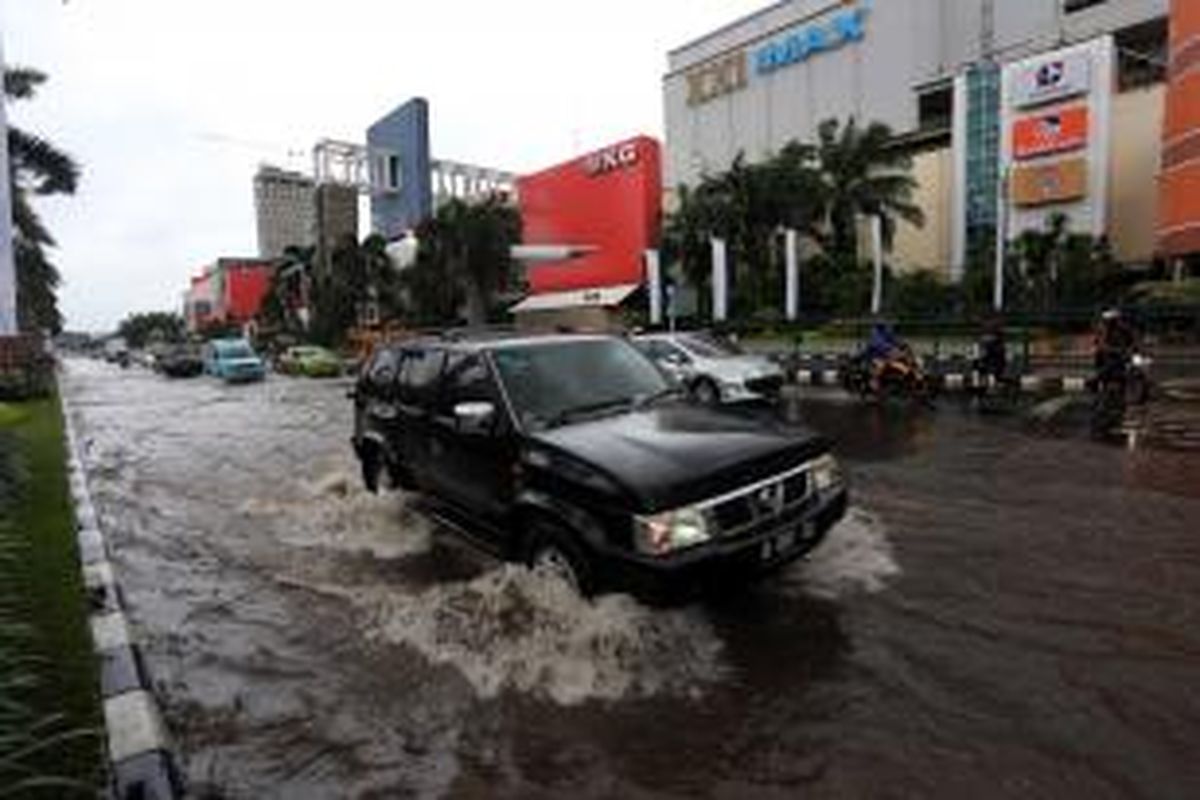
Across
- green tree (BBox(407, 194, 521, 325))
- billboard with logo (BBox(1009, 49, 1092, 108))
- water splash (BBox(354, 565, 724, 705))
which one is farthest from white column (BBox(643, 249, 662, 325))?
water splash (BBox(354, 565, 724, 705))

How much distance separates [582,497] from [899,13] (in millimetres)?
61741

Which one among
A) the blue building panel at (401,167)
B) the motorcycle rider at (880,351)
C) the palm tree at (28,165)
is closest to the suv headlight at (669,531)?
the motorcycle rider at (880,351)

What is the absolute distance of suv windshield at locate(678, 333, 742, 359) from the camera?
1750 cm

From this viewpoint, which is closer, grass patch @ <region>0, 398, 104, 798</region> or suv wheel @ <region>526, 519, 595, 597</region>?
grass patch @ <region>0, 398, 104, 798</region>

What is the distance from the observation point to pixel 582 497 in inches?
215

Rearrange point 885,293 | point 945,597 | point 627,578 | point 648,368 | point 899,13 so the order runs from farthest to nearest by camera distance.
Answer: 1. point 899,13
2. point 885,293
3. point 648,368
4. point 945,597
5. point 627,578

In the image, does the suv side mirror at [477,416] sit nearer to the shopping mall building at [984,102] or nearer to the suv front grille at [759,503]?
the suv front grille at [759,503]

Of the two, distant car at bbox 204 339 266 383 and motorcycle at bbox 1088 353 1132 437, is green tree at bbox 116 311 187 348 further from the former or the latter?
motorcycle at bbox 1088 353 1132 437

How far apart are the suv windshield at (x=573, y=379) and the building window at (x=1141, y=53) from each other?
5100 cm

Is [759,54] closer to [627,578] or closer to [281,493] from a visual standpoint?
[281,493]

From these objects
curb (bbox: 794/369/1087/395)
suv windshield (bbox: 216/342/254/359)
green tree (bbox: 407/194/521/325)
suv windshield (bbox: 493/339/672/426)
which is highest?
green tree (bbox: 407/194/521/325)

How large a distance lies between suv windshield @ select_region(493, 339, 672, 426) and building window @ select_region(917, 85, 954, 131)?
5693cm

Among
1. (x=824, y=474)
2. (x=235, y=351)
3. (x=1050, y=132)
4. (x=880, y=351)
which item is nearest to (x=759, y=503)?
(x=824, y=474)

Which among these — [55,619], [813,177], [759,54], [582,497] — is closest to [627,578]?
[582,497]
